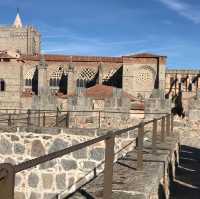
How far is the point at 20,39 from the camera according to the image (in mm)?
82000

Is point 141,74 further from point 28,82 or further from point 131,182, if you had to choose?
point 131,182

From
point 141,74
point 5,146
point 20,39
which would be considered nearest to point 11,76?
point 141,74

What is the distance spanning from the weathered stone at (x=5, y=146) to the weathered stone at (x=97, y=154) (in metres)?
1.96

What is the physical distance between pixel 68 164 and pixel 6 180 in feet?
26.6

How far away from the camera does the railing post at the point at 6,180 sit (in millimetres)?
1828

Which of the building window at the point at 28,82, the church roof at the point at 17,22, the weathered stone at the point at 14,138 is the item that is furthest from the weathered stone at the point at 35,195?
the church roof at the point at 17,22

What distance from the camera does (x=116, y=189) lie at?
15.4ft

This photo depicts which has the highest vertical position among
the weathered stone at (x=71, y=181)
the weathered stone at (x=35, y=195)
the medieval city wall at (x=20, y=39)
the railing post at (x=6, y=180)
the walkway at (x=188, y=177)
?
the medieval city wall at (x=20, y=39)

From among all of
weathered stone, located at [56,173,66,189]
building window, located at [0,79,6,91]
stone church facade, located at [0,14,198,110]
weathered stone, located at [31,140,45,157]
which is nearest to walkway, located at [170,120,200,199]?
weathered stone, located at [56,173,66,189]

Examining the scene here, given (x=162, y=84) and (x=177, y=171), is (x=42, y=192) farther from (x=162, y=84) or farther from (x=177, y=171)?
(x=162, y=84)

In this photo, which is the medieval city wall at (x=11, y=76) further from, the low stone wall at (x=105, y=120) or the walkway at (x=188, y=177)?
the walkway at (x=188, y=177)

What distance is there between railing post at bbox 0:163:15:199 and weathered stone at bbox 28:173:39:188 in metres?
8.16

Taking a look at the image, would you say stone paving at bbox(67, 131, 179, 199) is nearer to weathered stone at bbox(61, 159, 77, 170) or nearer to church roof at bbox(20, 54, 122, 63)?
weathered stone at bbox(61, 159, 77, 170)

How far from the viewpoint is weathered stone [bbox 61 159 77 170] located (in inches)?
388
